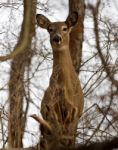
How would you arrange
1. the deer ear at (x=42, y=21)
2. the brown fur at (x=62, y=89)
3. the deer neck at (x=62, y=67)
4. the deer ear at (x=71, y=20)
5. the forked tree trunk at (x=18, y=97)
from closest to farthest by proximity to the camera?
1. the forked tree trunk at (x=18, y=97)
2. the brown fur at (x=62, y=89)
3. the deer neck at (x=62, y=67)
4. the deer ear at (x=71, y=20)
5. the deer ear at (x=42, y=21)

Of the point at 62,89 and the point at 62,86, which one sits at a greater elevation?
the point at 62,86

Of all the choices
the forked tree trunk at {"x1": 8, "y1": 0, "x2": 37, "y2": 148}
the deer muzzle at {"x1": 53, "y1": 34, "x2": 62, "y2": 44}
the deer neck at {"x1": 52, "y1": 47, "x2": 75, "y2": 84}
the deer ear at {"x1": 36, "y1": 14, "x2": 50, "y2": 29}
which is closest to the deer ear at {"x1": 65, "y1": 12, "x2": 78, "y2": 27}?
the deer ear at {"x1": 36, "y1": 14, "x2": 50, "y2": 29}

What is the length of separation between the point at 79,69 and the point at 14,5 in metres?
2.91

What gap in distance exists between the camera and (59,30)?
924 centimetres

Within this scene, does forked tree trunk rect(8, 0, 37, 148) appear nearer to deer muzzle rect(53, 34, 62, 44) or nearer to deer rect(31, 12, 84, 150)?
deer rect(31, 12, 84, 150)

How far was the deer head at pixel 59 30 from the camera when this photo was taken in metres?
9.12

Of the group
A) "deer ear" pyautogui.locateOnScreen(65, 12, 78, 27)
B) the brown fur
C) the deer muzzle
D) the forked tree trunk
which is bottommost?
the forked tree trunk

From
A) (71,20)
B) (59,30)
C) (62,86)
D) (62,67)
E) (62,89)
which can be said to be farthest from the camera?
(71,20)

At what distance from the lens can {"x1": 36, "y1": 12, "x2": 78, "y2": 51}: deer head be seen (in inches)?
359

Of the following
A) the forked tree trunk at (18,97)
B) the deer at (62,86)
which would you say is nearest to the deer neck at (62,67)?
the deer at (62,86)

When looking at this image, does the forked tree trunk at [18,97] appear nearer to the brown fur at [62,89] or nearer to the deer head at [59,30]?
the brown fur at [62,89]

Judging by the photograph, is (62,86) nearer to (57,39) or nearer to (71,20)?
(57,39)

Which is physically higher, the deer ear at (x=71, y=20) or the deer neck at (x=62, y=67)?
the deer ear at (x=71, y=20)

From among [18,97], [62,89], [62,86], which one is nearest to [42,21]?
[62,86]
